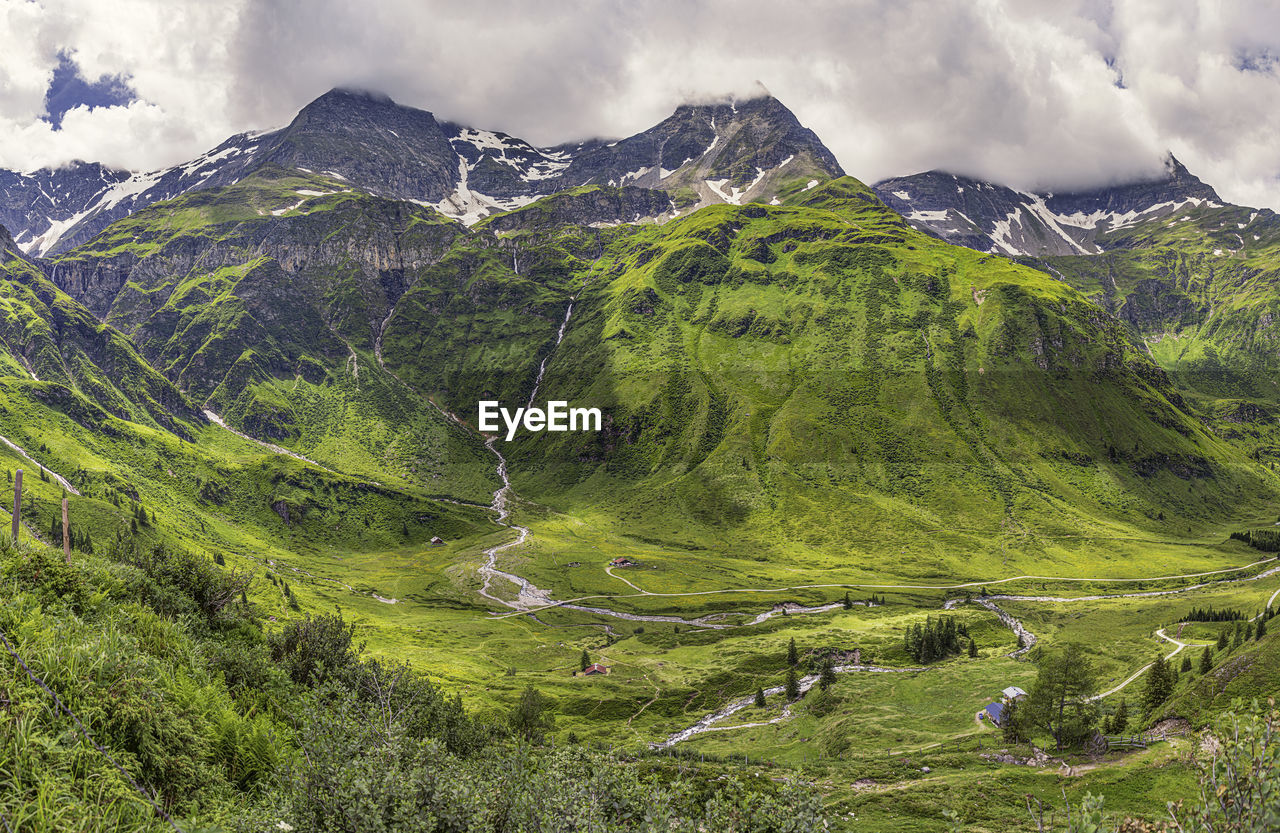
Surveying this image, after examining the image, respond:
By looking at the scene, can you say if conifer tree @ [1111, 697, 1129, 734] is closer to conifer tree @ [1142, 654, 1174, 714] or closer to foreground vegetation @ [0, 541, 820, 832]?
conifer tree @ [1142, 654, 1174, 714]

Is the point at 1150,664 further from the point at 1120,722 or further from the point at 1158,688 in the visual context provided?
the point at 1120,722

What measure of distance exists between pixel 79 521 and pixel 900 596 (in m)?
251

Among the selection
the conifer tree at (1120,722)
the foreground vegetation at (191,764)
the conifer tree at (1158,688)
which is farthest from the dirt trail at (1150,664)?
the foreground vegetation at (191,764)

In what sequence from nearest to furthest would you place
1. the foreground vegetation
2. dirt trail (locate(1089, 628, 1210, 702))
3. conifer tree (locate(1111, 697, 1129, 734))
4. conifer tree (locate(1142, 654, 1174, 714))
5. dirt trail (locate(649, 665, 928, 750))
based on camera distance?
the foreground vegetation → conifer tree (locate(1111, 697, 1129, 734)) → conifer tree (locate(1142, 654, 1174, 714)) → dirt trail (locate(1089, 628, 1210, 702)) → dirt trail (locate(649, 665, 928, 750))

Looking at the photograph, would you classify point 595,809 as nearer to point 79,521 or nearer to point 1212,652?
point 1212,652

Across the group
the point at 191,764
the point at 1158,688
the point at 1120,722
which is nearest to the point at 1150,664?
the point at 1158,688

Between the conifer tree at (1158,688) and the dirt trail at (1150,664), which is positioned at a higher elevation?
the conifer tree at (1158,688)

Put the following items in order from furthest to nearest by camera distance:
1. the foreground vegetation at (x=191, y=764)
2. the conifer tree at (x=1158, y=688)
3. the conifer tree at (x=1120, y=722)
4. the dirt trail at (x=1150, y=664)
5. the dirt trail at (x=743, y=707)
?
the dirt trail at (x=743, y=707) < the dirt trail at (x=1150, y=664) < the conifer tree at (x=1158, y=688) < the conifer tree at (x=1120, y=722) < the foreground vegetation at (x=191, y=764)

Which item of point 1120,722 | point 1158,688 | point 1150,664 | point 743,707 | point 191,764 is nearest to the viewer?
point 191,764

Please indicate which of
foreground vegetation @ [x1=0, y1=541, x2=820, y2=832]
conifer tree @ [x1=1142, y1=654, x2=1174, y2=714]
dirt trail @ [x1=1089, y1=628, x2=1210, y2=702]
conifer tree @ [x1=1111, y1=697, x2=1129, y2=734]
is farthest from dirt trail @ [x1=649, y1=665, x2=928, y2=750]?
foreground vegetation @ [x1=0, y1=541, x2=820, y2=832]

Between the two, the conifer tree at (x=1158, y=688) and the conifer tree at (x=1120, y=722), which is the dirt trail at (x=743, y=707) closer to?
the conifer tree at (x=1158, y=688)

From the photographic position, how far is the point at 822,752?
91188 mm

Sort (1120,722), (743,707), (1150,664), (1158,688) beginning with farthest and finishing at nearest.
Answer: (743,707) < (1150,664) < (1158,688) < (1120,722)

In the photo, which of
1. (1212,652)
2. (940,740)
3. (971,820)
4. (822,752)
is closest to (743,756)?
(822,752)
